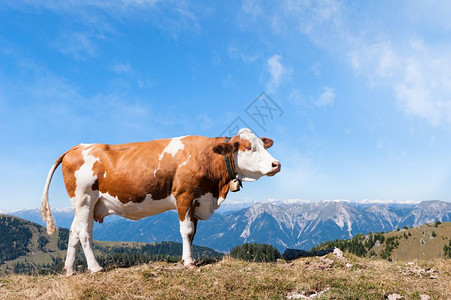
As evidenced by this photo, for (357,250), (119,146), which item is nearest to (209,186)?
(119,146)

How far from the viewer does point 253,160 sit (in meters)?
9.97

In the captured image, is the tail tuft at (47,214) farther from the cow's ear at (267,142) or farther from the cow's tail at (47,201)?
the cow's ear at (267,142)

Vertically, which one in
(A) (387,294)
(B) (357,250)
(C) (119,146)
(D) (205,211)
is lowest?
(B) (357,250)

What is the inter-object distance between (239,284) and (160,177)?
3.77 m

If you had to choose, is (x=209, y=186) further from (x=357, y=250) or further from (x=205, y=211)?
(x=357, y=250)

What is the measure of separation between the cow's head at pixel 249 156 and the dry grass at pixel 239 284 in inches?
105

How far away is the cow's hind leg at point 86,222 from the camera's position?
974cm

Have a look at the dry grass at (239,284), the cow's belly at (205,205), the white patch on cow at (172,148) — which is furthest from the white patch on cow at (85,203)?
the cow's belly at (205,205)

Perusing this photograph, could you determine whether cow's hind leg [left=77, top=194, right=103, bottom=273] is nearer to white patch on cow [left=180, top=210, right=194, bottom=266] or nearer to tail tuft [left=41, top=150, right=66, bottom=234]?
tail tuft [left=41, top=150, right=66, bottom=234]

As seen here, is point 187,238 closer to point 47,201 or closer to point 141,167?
point 141,167

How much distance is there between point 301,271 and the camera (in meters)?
8.44

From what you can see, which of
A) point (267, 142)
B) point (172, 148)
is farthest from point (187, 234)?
point (267, 142)

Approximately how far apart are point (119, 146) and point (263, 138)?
4.63m

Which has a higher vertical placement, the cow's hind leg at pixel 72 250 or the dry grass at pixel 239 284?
the cow's hind leg at pixel 72 250
